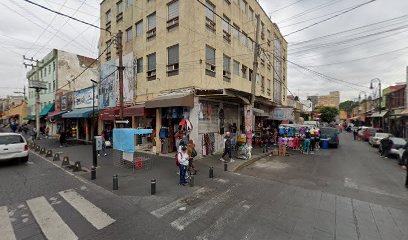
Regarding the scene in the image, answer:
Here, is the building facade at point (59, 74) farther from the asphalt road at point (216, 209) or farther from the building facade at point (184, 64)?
the asphalt road at point (216, 209)

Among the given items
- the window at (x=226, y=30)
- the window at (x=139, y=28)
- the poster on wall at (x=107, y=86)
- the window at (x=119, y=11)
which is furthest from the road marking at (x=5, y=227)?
the window at (x=119, y=11)

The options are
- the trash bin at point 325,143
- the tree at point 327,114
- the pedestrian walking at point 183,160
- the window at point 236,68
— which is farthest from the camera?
the tree at point 327,114

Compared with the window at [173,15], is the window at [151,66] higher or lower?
lower

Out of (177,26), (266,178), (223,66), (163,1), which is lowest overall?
(266,178)

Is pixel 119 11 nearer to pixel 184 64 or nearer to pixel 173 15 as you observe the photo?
pixel 173 15

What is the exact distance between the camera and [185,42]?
12750mm

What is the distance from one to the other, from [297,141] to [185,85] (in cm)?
1113

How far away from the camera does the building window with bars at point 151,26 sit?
14844mm

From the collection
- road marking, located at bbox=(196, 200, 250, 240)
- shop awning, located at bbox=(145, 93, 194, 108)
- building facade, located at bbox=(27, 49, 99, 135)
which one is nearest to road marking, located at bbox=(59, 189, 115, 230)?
road marking, located at bbox=(196, 200, 250, 240)

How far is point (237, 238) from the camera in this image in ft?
13.5

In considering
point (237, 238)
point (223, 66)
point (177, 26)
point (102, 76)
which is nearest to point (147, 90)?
point (177, 26)

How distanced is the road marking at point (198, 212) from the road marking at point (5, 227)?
11.5 ft

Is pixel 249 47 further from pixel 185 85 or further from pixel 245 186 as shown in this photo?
pixel 245 186

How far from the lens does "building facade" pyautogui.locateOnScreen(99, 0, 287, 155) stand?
41.3 feet
